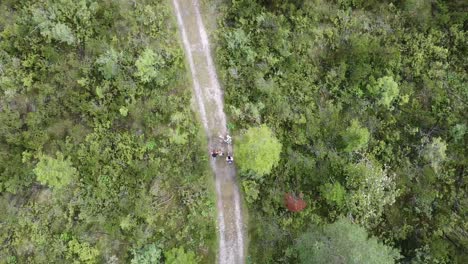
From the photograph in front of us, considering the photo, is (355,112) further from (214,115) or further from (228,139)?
(214,115)

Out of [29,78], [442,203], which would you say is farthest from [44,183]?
[442,203]

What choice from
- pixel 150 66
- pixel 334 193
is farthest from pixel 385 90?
pixel 150 66

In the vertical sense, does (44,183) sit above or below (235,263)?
above

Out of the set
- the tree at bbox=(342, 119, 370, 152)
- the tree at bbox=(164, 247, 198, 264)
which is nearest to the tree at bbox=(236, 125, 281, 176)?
the tree at bbox=(342, 119, 370, 152)

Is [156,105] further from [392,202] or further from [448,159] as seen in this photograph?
[448,159]

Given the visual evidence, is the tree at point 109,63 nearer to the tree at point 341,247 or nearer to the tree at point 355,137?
the tree at point 355,137

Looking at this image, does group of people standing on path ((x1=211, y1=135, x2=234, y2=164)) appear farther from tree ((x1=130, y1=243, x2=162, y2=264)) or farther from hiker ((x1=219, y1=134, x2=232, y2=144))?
tree ((x1=130, y1=243, x2=162, y2=264))
